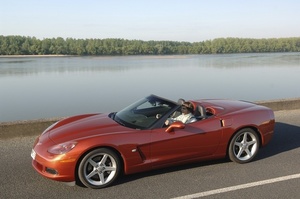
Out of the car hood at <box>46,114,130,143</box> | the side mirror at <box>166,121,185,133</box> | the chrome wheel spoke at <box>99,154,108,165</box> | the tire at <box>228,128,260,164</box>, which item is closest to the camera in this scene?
the chrome wheel spoke at <box>99,154,108,165</box>

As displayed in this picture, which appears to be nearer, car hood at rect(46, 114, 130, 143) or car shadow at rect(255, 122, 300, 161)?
car hood at rect(46, 114, 130, 143)

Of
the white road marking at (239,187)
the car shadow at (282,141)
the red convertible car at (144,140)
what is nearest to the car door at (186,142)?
the red convertible car at (144,140)

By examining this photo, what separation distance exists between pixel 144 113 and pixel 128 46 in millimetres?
85572

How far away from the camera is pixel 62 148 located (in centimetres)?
422

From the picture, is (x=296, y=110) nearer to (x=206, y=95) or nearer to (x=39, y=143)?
(x=39, y=143)

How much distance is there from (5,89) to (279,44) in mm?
96968

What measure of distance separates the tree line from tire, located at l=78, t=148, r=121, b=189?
3314 inches

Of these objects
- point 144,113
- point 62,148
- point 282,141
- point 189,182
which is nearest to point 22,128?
point 144,113

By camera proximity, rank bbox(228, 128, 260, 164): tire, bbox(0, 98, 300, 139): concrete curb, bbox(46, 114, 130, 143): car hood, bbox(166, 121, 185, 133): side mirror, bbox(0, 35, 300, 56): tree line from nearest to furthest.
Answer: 1. bbox(46, 114, 130, 143): car hood
2. bbox(166, 121, 185, 133): side mirror
3. bbox(228, 128, 260, 164): tire
4. bbox(0, 98, 300, 139): concrete curb
5. bbox(0, 35, 300, 56): tree line

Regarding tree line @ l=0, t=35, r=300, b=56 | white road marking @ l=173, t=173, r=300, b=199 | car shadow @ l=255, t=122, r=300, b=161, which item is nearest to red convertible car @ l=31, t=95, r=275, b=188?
car shadow @ l=255, t=122, r=300, b=161

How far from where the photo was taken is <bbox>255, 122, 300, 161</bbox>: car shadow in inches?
228

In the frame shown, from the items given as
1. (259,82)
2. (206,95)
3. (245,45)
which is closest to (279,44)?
(245,45)

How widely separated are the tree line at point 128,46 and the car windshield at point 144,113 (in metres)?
83.2

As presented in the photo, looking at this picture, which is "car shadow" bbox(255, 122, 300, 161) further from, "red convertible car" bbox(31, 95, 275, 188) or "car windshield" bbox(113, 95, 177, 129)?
"car windshield" bbox(113, 95, 177, 129)
